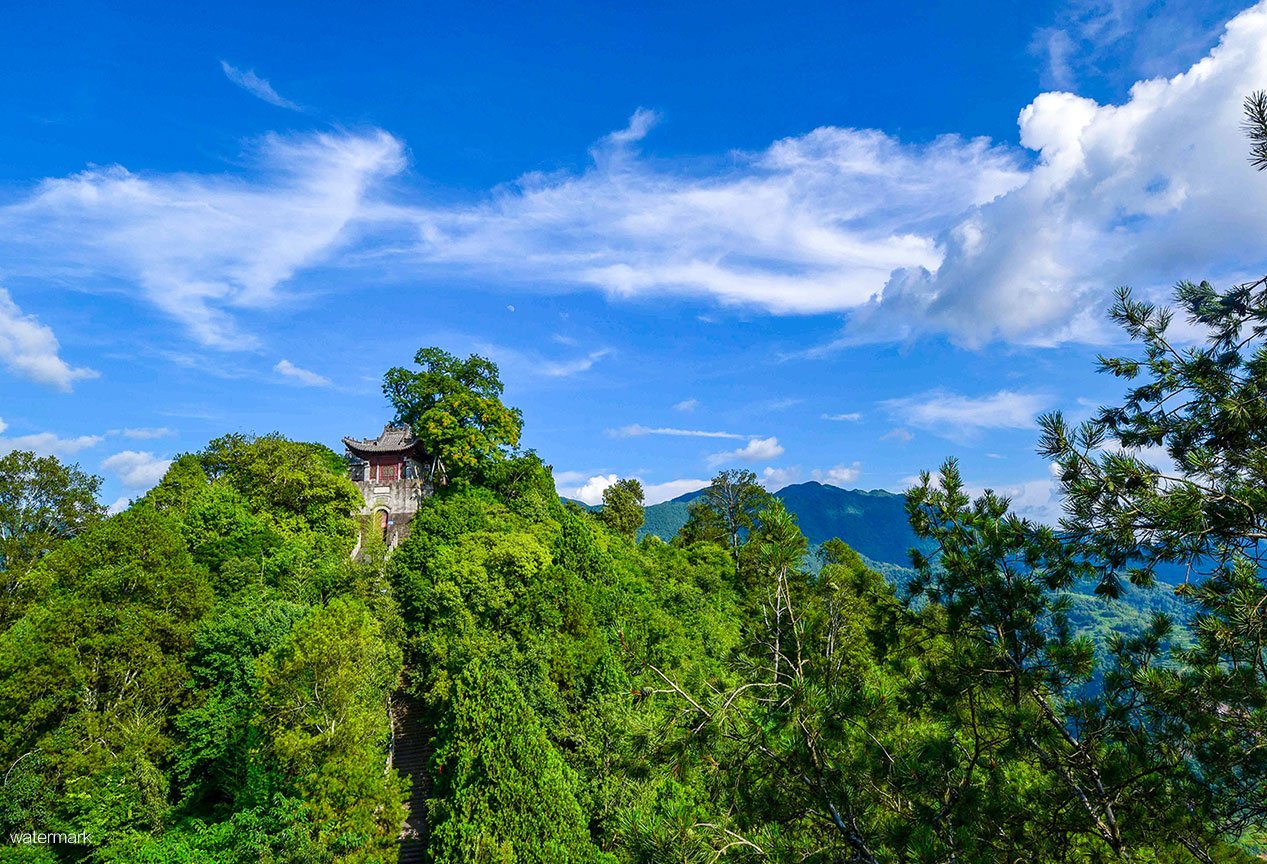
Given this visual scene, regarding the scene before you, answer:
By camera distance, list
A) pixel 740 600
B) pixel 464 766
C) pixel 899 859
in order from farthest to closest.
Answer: pixel 740 600 < pixel 464 766 < pixel 899 859

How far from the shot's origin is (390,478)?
36.8 meters

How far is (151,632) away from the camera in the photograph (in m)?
19.5

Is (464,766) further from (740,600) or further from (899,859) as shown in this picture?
(740,600)

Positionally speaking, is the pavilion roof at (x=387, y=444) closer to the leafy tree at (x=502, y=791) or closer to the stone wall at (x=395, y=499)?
the stone wall at (x=395, y=499)

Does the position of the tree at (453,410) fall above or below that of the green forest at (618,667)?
above

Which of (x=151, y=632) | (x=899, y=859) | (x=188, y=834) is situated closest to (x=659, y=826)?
(x=899, y=859)

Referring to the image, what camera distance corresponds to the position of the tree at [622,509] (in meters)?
46.8

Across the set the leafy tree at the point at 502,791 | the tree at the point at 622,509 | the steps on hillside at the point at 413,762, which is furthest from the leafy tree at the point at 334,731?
the tree at the point at 622,509

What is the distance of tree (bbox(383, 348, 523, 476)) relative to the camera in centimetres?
3375

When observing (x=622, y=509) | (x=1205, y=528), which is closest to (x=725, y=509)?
(x=622, y=509)

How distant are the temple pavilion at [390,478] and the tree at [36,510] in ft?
40.3

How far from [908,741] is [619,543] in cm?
2798

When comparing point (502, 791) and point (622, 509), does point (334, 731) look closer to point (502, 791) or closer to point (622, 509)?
point (502, 791)

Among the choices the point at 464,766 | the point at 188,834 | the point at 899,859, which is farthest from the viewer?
the point at 188,834
